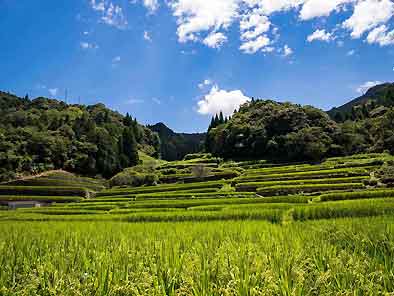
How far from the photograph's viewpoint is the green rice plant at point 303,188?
37188mm

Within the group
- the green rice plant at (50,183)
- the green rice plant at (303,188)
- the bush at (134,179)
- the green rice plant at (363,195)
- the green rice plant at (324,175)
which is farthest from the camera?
the green rice plant at (50,183)

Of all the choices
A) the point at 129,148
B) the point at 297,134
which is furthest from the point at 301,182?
the point at 129,148

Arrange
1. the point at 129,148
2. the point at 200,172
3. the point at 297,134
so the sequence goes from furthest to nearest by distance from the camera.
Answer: the point at 129,148 → the point at 297,134 → the point at 200,172

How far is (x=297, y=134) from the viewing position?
251 feet

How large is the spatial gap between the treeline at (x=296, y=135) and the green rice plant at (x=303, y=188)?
34581mm

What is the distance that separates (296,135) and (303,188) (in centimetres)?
3882

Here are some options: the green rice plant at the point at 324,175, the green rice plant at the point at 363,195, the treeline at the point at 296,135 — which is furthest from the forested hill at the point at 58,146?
the green rice plant at the point at 363,195

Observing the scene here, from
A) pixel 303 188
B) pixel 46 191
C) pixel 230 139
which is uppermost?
pixel 230 139

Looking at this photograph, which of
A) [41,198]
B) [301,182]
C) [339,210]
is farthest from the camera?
[41,198]

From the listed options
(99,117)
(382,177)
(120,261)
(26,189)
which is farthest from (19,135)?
(120,261)

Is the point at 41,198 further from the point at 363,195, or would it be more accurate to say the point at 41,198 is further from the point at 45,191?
the point at 363,195

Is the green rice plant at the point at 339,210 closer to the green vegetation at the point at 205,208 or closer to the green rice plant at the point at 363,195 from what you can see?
the green vegetation at the point at 205,208

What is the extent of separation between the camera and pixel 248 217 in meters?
22.6

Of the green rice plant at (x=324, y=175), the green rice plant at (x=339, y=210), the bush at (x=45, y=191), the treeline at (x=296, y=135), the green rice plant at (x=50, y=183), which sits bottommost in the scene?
the green rice plant at (x=339, y=210)
